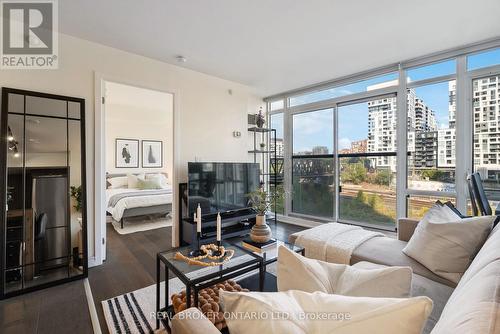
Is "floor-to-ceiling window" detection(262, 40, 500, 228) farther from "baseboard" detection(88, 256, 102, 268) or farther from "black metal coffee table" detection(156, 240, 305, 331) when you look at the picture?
"baseboard" detection(88, 256, 102, 268)

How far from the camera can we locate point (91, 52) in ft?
9.01

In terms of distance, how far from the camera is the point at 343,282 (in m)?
1.02

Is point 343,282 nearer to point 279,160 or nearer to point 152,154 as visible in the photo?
point 279,160

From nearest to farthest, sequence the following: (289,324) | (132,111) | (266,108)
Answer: (289,324), (266,108), (132,111)

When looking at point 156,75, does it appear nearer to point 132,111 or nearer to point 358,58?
point 358,58

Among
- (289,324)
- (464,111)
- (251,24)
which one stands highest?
(251,24)

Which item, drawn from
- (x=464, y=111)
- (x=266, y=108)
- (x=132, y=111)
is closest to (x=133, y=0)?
(x=266, y=108)

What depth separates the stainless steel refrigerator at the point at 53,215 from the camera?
94.5 inches

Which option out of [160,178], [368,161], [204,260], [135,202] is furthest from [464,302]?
[160,178]

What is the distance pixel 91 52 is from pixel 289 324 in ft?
11.1

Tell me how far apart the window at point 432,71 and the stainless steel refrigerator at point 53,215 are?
456 centimetres

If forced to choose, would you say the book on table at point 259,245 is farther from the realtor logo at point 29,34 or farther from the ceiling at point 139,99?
the ceiling at point 139,99

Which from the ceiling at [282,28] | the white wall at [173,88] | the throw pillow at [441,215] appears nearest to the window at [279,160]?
the white wall at [173,88]

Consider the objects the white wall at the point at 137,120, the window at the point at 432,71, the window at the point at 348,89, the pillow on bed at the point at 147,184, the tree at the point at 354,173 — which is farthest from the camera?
the pillow on bed at the point at 147,184
